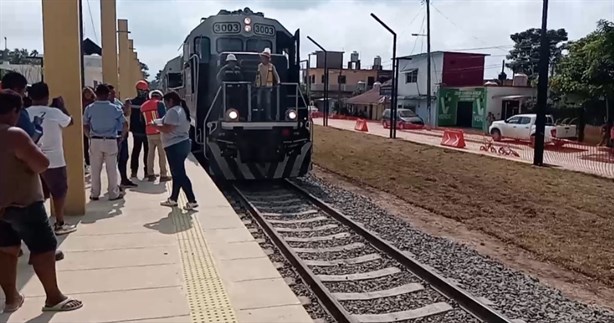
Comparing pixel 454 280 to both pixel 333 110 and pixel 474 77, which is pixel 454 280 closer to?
pixel 474 77

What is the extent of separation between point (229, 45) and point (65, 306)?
948 centimetres

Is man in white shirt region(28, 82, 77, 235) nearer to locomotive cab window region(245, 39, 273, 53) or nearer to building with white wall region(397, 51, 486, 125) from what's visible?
locomotive cab window region(245, 39, 273, 53)

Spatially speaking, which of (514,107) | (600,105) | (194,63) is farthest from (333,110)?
(194,63)

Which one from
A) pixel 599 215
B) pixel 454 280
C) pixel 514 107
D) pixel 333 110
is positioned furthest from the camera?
pixel 333 110

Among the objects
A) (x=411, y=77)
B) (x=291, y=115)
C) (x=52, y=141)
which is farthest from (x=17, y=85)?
(x=411, y=77)

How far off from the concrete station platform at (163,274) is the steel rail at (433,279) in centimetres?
192

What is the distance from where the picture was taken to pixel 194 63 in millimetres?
12008

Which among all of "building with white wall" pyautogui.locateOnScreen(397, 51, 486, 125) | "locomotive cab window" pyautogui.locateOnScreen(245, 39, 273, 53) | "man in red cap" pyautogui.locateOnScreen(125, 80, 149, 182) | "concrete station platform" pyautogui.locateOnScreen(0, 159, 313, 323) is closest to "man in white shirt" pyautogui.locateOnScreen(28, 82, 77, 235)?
"concrete station platform" pyautogui.locateOnScreen(0, 159, 313, 323)

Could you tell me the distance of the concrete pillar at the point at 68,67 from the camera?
646 centimetres

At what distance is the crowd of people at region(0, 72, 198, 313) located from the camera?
377cm

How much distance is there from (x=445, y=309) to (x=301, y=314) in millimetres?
1889

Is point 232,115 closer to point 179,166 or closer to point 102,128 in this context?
point 179,166

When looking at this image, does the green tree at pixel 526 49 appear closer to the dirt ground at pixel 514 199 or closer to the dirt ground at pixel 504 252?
the dirt ground at pixel 514 199

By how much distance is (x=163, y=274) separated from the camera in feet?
16.1
